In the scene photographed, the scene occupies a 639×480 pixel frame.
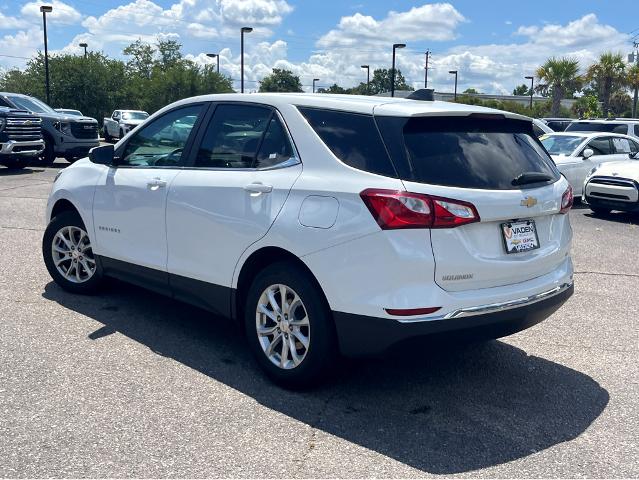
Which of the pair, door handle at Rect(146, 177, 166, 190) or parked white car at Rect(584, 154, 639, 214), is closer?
door handle at Rect(146, 177, 166, 190)

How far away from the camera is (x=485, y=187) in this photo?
12.4 ft

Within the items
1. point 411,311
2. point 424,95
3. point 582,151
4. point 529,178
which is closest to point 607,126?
point 582,151

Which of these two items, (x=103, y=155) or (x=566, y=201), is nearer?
(x=566, y=201)

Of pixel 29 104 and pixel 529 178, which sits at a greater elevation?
pixel 29 104

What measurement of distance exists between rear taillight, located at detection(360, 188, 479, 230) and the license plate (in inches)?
14.5

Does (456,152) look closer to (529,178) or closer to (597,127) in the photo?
(529,178)

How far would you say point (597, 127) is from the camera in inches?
785

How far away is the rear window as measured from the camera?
19.9 meters

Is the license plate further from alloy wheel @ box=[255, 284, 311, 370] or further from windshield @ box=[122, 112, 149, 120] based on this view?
windshield @ box=[122, 112, 149, 120]

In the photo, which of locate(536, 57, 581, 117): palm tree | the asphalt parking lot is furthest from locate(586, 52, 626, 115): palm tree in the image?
the asphalt parking lot

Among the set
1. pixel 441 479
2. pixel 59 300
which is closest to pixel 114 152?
pixel 59 300

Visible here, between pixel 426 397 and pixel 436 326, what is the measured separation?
2.45ft

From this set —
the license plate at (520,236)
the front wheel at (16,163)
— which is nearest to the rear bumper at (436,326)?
the license plate at (520,236)

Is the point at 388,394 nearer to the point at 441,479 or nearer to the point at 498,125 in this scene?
the point at 441,479
